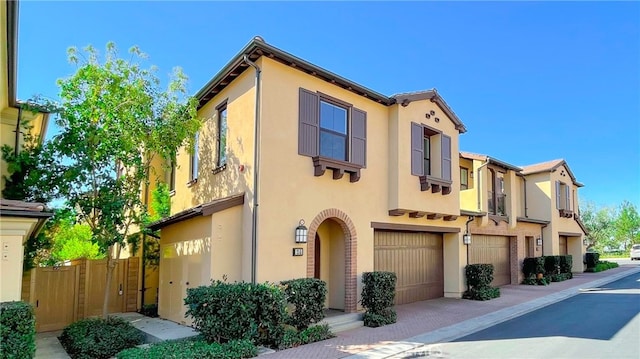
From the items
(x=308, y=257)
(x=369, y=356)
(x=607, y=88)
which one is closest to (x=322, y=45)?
(x=308, y=257)

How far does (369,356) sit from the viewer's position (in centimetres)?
856

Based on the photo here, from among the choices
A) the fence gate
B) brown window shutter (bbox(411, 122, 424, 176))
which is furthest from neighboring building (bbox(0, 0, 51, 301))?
brown window shutter (bbox(411, 122, 424, 176))

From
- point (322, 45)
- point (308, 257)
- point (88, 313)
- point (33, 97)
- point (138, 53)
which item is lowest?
point (88, 313)

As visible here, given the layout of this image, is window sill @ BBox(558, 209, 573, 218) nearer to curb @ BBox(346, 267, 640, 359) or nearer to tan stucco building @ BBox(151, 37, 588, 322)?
curb @ BBox(346, 267, 640, 359)

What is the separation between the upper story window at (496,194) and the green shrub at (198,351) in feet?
51.5

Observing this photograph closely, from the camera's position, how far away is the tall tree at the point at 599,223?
5738cm

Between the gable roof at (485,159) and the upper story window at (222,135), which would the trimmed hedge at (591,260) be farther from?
the upper story window at (222,135)

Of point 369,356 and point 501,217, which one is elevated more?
point 501,217

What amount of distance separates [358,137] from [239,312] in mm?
6247

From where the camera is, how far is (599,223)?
5894 cm

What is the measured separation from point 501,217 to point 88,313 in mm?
18160

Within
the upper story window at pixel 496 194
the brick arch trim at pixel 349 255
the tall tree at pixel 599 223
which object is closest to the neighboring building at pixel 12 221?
the brick arch trim at pixel 349 255

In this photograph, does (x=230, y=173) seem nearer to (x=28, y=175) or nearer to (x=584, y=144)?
(x=28, y=175)

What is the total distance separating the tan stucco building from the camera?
1039 centimetres
